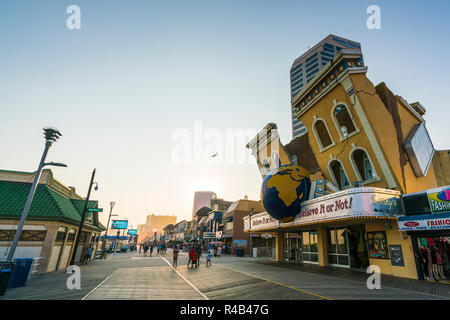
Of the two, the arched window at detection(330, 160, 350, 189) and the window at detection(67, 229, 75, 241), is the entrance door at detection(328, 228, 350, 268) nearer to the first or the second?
the arched window at detection(330, 160, 350, 189)

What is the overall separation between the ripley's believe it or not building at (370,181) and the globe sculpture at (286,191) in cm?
61

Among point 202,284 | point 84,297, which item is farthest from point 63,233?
point 202,284

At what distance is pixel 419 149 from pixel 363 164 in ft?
14.2

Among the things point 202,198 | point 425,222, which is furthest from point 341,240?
point 202,198

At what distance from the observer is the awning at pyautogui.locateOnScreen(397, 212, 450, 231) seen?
11.0 m

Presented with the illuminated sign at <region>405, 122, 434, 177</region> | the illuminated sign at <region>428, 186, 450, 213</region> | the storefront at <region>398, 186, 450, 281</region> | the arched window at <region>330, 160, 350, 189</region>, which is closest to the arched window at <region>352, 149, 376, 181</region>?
the arched window at <region>330, 160, 350, 189</region>

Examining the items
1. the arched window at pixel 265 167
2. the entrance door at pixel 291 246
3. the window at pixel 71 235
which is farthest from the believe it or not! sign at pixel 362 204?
the window at pixel 71 235

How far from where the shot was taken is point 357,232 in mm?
17578

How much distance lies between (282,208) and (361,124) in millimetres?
8248

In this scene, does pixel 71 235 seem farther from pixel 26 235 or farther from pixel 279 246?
pixel 279 246

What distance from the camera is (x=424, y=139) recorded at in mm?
18375

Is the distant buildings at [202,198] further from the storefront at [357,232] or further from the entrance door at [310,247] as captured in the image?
the storefront at [357,232]

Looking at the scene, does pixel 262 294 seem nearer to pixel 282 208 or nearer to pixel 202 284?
pixel 202 284

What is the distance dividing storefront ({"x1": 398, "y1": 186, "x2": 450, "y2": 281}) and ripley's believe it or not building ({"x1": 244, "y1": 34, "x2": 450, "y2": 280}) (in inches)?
1.8
